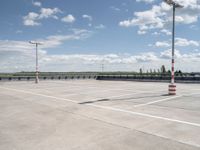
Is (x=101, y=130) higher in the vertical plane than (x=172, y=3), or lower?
lower

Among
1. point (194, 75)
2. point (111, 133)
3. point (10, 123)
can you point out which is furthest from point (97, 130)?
point (194, 75)

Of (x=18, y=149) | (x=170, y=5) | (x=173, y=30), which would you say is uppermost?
(x=170, y=5)

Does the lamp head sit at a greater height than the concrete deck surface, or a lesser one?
greater

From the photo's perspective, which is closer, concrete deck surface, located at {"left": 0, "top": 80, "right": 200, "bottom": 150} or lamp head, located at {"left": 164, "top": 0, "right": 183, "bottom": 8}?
concrete deck surface, located at {"left": 0, "top": 80, "right": 200, "bottom": 150}

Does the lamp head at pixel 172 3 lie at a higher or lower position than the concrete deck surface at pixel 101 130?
higher

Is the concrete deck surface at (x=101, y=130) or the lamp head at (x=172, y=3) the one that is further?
the lamp head at (x=172, y=3)

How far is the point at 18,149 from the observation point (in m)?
5.17

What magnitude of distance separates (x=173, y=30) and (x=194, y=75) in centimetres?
2255

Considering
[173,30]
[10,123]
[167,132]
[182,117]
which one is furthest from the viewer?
[173,30]

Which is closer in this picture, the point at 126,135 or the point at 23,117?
the point at 126,135

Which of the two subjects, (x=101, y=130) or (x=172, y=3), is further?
(x=172, y=3)

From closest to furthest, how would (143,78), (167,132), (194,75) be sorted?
(167,132)
(194,75)
(143,78)

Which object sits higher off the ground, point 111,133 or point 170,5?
point 170,5

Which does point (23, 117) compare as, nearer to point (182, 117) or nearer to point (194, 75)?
point (182, 117)
